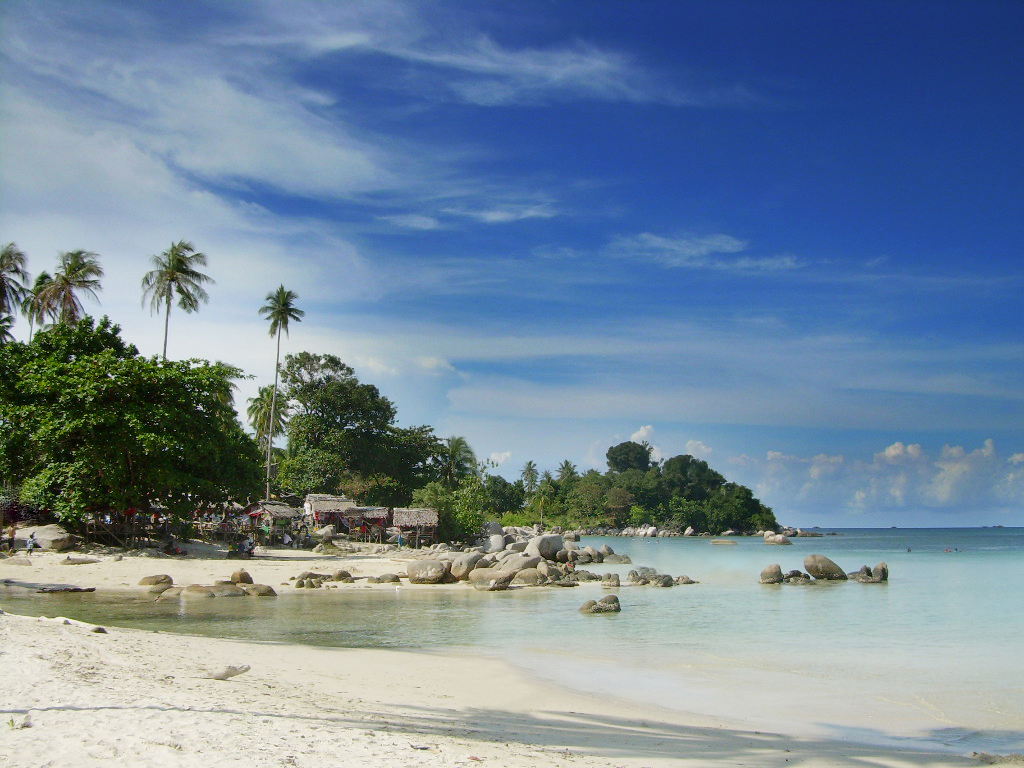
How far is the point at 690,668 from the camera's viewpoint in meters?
12.8

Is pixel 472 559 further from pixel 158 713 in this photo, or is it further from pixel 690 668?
pixel 158 713

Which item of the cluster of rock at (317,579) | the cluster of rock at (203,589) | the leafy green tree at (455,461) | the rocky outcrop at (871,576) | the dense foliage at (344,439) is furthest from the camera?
the leafy green tree at (455,461)

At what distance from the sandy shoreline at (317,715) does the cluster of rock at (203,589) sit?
7295 millimetres

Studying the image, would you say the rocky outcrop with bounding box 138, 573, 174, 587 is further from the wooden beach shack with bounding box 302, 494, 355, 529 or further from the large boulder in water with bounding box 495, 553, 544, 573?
the wooden beach shack with bounding box 302, 494, 355, 529

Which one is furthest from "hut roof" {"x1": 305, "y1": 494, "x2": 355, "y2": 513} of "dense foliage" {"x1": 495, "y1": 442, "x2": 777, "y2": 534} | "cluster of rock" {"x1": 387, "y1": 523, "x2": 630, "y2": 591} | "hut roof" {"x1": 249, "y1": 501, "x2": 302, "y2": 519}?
"dense foliage" {"x1": 495, "y1": 442, "x2": 777, "y2": 534}

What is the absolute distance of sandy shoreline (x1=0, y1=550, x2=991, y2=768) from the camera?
5.68 metres

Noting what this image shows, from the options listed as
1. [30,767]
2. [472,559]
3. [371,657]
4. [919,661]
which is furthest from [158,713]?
[472,559]

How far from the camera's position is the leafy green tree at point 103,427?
83.6 feet

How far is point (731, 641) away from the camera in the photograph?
16.0 metres

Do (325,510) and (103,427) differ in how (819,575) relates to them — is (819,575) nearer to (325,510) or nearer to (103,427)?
(325,510)

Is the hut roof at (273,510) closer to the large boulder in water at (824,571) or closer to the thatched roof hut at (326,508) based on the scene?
the thatched roof hut at (326,508)

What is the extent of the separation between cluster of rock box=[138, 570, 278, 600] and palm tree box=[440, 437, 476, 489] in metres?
40.5

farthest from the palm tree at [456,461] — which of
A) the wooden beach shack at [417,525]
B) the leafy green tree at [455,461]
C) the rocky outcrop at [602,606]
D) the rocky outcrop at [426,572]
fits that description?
the rocky outcrop at [602,606]

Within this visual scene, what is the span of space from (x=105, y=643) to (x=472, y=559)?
19240mm
